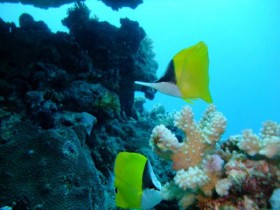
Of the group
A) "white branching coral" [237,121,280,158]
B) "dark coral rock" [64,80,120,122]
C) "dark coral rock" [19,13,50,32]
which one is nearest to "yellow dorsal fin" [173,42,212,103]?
"white branching coral" [237,121,280,158]

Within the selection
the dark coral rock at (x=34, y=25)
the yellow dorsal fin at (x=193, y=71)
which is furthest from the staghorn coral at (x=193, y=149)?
the dark coral rock at (x=34, y=25)

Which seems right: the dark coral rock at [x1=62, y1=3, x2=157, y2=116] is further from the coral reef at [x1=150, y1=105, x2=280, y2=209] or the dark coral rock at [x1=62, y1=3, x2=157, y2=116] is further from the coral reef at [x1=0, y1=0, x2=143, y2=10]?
the coral reef at [x1=150, y1=105, x2=280, y2=209]

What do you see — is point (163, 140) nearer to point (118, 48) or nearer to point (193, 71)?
point (193, 71)

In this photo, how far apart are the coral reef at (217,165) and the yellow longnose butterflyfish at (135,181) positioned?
6.4 inches

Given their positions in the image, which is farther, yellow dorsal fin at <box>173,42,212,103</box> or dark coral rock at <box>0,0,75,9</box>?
dark coral rock at <box>0,0,75,9</box>

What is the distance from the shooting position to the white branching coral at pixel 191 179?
188 centimetres

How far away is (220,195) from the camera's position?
1931mm

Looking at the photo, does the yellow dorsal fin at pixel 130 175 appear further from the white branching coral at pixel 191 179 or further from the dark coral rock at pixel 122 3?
the dark coral rock at pixel 122 3

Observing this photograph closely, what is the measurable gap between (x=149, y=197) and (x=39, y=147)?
2.45 metres

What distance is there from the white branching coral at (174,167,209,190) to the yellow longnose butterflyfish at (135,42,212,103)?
54 cm

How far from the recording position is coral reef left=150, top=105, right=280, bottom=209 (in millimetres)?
1888

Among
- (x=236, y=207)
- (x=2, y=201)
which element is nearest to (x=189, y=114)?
(x=236, y=207)

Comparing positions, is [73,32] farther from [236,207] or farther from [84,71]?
[236,207]

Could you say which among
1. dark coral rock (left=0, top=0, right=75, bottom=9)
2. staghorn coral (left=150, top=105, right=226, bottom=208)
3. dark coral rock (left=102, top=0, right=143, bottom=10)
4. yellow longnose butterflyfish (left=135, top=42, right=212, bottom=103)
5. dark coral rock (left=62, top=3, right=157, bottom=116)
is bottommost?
staghorn coral (left=150, top=105, right=226, bottom=208)
